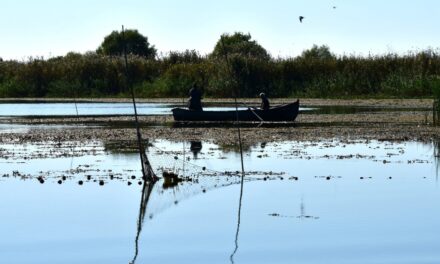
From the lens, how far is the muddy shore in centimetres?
3231

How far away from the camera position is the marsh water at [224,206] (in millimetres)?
14594

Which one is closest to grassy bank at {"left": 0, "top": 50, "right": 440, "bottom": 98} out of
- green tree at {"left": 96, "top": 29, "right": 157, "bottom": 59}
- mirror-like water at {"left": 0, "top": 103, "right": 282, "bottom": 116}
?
mirror-like water at {"left": 0, "top": 103, "right": 282, "bottom": 116}

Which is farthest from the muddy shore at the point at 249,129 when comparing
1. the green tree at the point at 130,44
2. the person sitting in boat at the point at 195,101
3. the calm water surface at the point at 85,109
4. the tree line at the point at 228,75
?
the green tree at the point at 130,44

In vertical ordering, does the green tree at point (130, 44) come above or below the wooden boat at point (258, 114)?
above

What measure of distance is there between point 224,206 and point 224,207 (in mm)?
110

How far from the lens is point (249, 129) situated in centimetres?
3612

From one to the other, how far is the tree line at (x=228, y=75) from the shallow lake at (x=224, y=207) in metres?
26.8

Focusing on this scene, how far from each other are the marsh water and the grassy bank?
87.3 ft

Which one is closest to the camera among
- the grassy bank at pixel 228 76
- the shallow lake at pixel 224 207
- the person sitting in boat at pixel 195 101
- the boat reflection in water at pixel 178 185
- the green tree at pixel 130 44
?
the shallow lake at pixel 224 207

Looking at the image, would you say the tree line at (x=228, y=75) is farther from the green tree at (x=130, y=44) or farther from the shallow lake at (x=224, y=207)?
the green tree at (x=130, y=44)

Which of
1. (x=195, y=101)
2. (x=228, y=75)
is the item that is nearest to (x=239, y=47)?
(x=228, y=75)

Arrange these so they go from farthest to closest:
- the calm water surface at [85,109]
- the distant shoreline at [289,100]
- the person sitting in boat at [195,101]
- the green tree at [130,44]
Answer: the green tree at [130,44]
the distant shoreline at [289,100]
the calm water surface at [85,109]
the person sitting in boat at [195,101]

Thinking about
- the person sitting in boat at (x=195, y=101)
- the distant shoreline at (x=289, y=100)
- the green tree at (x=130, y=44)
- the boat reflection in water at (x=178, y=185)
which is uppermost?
the green tree at (x=130, y=44)

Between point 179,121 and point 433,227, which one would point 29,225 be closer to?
point 433,227
